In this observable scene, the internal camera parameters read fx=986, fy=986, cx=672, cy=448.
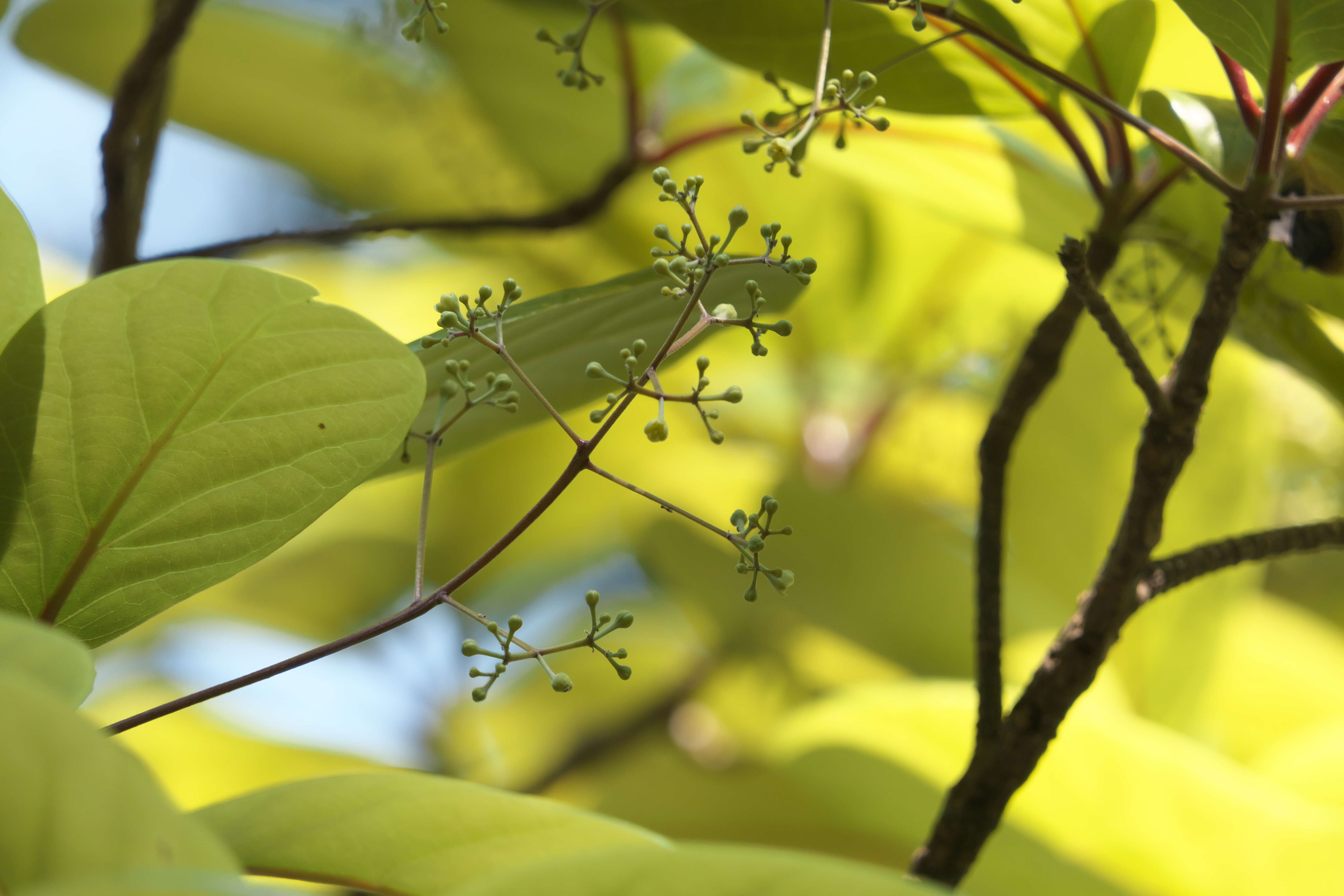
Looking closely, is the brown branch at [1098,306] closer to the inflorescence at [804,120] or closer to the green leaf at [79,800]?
the inflorescence at [804,120]

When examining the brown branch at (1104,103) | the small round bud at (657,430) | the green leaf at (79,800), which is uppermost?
the brown branch at (1104,103)

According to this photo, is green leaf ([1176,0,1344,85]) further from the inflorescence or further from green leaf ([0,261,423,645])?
green leaf ([0,261,423,645])

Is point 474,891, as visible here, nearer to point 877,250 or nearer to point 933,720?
point 933,720

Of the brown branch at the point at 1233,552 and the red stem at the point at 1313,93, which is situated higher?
the red stem at the point at 1313,93

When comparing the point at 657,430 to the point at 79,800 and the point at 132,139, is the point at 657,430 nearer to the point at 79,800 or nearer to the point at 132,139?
the point at 79,800

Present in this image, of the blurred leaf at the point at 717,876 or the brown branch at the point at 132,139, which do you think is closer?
the blurred leaf at the point at 717,876

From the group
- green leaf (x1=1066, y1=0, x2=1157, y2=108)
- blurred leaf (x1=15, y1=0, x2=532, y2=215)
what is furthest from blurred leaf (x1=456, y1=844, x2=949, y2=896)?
blurred leaf (x1=15, y1=0, x2=532, y2=215)

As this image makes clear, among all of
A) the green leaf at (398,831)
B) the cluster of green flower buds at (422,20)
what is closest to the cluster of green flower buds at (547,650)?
the green leaf at (398,831)
